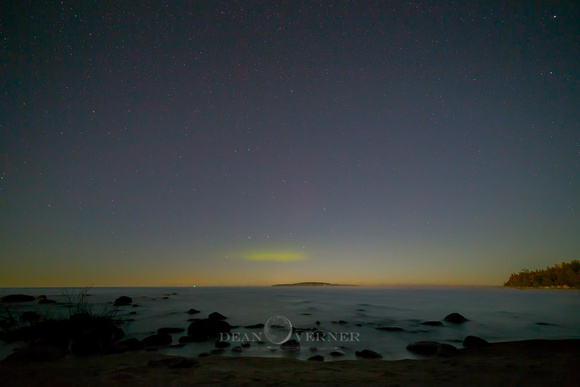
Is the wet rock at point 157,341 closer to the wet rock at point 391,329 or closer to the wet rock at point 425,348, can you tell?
the wet rock at point 425,348

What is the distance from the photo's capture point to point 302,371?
8.27 meters

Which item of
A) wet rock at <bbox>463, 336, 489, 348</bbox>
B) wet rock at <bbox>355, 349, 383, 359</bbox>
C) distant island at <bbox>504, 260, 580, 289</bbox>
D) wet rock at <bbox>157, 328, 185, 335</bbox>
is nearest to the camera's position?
wet rock at <bbox>355, 349, 383, 359</bbox>

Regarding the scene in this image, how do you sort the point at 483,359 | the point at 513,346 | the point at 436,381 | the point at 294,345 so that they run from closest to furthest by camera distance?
the point at 436,381
the point at 483,359
the point at 513,346
the point at 294,345

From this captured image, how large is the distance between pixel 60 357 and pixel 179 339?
4.60 meters

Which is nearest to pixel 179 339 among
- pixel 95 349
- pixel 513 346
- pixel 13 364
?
pixel 95 349

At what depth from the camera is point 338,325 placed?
1900 cm

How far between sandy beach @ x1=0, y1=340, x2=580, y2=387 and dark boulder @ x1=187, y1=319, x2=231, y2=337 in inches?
183

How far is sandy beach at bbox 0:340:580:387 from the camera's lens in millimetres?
7066

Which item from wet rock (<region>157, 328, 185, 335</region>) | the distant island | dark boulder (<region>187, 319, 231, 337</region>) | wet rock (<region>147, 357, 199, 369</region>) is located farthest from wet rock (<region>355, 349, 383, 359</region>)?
the distant island

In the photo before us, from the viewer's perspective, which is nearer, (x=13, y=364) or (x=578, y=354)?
(x=13, y=364)

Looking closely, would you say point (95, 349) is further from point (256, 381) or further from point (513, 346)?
point (513, 346)

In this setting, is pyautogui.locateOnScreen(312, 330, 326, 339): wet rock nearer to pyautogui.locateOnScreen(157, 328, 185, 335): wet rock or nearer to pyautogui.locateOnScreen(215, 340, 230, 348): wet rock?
pyautogui.locateOnScreen(215, 340, 230, 348): wet rock

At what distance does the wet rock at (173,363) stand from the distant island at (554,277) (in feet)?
341

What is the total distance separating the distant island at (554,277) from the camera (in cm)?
8031
